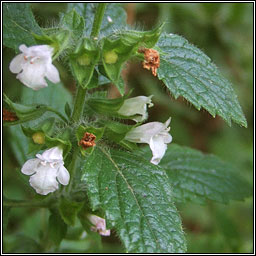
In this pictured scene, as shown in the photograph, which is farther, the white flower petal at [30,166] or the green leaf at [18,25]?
the green leaf at [18,25]

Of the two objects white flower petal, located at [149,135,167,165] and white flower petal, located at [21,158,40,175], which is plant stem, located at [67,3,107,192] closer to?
white flower petal, located at [21,158,40,175]

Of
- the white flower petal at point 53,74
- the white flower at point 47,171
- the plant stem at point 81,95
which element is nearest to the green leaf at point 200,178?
the plant stem at point 81,95

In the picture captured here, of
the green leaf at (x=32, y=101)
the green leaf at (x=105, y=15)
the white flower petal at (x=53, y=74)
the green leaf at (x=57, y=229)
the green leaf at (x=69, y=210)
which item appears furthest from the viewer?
the green leaf at (x=32, y=101)

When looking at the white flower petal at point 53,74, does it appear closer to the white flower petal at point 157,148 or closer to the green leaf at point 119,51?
the green leaf at point 119,51

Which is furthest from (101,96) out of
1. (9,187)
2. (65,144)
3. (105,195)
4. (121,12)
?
(9,187)

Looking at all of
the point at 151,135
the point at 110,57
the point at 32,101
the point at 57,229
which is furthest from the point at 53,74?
the point at 32,101

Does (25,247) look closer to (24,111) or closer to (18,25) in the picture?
(24,111)

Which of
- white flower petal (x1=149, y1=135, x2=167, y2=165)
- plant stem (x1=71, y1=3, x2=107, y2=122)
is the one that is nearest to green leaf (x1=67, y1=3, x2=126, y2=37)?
plant stem (x1=71, y1=3, x2=107, y2=122)
